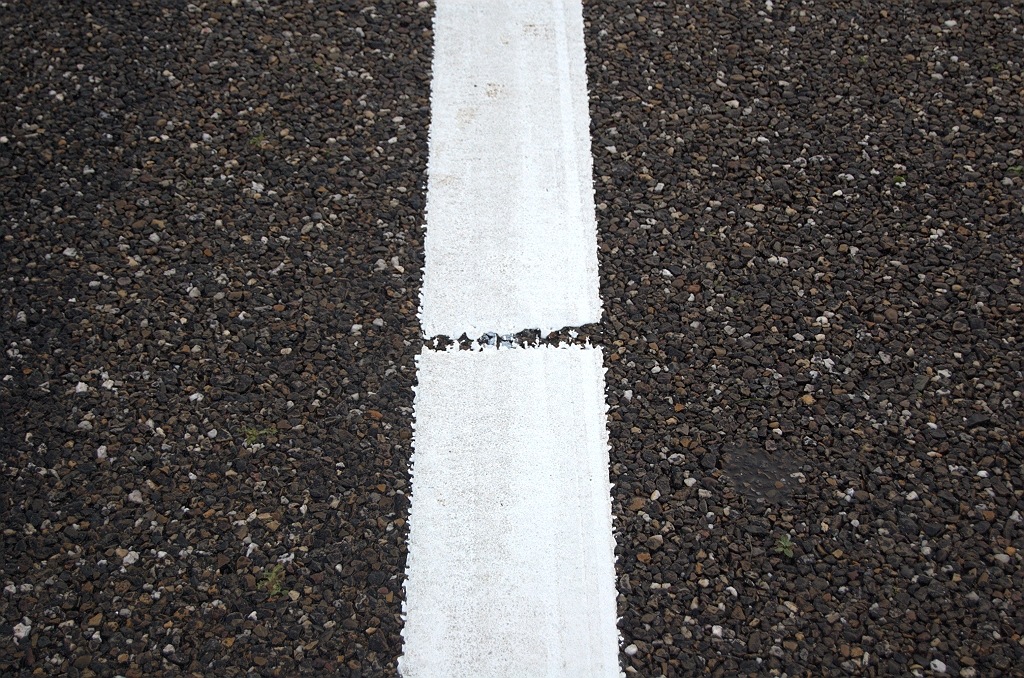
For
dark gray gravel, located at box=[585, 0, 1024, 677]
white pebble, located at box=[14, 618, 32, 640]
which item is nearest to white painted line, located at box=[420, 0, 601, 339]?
dark gray gravel, located at box=[585, 0, 1024, 677]

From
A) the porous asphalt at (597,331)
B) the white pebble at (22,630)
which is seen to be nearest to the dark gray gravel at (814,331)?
the porous asphalt at (597,331)

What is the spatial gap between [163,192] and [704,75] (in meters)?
2.03

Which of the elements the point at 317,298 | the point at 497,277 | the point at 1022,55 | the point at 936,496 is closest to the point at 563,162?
the point at 497,277

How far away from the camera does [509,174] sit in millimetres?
3047

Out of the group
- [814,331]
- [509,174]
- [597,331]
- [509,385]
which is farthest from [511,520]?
[509,174]

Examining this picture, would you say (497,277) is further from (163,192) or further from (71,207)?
(71,207)

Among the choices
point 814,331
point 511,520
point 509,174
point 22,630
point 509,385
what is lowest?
point 22,630

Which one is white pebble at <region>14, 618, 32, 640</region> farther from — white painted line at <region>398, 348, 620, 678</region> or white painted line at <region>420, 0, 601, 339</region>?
white painted line at <region>420, 0, 601, 339</region>

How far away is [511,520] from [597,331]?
0.67 m

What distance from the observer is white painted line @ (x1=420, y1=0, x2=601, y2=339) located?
2.76m

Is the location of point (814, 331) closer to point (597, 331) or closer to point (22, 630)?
point (597, 331)

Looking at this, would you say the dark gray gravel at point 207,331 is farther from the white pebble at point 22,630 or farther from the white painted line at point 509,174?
the white painted line at point 509,174

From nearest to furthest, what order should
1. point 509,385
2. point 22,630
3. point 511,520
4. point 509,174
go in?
point 22,630 < point 511,520 < point 509,385 < point 509,174

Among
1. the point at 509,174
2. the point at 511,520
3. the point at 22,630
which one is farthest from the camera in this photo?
the point at 509,174
